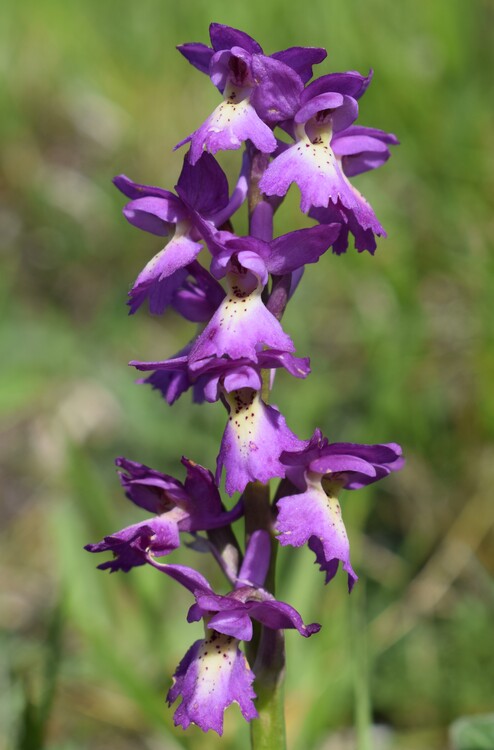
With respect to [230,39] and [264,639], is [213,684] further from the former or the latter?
[230,39]

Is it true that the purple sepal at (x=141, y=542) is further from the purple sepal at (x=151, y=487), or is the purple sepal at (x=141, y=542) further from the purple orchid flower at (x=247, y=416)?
the purple orchid flower at (x=247, y=416)

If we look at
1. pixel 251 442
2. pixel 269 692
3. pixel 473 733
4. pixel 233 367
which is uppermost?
pixel 233 367

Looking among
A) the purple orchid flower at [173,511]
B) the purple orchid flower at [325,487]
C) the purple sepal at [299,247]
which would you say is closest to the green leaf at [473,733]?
the purple orchid flower at [325,487]

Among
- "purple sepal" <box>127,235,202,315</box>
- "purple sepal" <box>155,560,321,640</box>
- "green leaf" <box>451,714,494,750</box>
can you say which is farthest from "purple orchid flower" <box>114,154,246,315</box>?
"green leaf" <box>451,714,494,750</box>

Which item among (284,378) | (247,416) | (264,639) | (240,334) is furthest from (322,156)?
(284,378)

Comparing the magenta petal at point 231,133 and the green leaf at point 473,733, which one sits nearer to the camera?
the magenta petal at point 231,133

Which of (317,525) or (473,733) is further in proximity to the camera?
(473,733)

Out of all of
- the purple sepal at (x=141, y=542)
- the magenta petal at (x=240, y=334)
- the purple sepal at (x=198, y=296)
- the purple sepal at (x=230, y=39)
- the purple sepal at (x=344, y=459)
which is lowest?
the purple sepal at (x=141, y=542)
